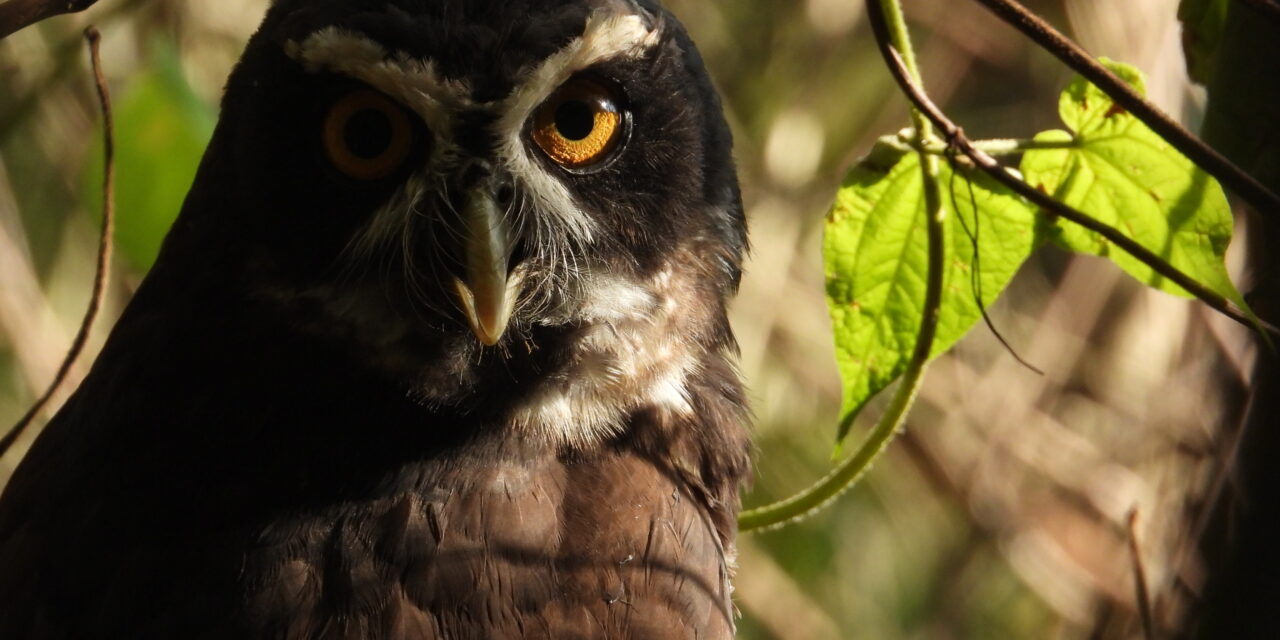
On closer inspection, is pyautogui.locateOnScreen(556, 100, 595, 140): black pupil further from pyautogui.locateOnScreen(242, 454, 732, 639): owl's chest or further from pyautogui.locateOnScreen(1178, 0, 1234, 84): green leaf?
pyautogui.locateOnScreen(1178, 0, 1234, 84): green leaf

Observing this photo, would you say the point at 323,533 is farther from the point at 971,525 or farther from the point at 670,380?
the point at 971,525

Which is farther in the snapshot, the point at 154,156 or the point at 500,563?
the point at 154,156

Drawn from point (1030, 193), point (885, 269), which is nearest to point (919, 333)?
point (885, 269)

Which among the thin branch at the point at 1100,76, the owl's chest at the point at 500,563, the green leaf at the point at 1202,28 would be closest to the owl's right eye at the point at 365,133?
the owl's chest at the point at 500,563

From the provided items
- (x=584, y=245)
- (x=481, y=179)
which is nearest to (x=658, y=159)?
(x=584, y=245)

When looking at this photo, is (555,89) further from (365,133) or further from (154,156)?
(154,156)

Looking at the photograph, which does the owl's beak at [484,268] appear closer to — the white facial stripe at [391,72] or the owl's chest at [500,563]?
the white facial stripe at [391,72]

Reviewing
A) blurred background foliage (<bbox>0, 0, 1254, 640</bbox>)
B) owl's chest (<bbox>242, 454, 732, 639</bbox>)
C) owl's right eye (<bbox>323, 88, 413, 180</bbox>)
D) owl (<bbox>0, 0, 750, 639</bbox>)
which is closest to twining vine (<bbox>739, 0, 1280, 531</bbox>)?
owl's chest (<bbox>242, 454, 732, 639</bbox>)
